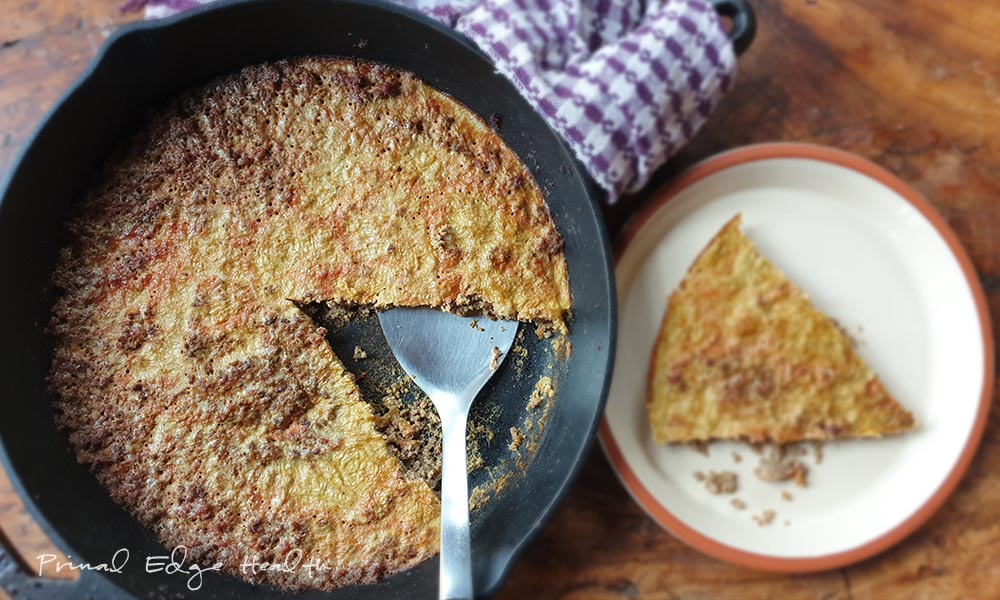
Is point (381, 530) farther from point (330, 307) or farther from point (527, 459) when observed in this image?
point (330, 307)

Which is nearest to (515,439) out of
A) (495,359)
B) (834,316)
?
(495,359)

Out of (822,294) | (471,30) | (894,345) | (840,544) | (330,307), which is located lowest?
(840,544)

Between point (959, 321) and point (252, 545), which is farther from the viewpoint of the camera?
point (959, 321)

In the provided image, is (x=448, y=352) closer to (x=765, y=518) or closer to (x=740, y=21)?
(x=765, y=518)

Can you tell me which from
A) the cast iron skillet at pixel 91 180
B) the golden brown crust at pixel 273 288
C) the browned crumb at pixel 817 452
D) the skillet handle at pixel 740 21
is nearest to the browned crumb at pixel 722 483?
the browned crumb at pixel 817 452

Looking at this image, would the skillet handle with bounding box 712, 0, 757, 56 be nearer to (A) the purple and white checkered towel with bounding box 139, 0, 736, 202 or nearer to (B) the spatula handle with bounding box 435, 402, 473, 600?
(A) the purple and white checkered towel with bounding box 139, 0, 736, 202

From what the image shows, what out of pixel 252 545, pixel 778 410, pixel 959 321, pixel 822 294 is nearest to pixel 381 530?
pixel 252 545

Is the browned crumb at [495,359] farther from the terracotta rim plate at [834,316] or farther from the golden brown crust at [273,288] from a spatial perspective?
the terracotta rim plate at [834,316]
